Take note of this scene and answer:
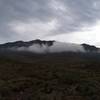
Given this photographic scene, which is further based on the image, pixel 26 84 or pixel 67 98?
pixel 26 84

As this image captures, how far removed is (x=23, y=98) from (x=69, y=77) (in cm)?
1138

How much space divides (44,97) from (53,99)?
2.24 ft

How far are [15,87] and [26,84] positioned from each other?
2.22 meters

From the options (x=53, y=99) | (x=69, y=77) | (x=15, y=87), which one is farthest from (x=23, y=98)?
(x=69, y=77)

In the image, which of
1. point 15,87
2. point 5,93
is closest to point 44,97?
point 5,93

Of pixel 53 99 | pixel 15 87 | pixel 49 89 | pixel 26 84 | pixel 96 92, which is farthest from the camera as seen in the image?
pixel 26 84

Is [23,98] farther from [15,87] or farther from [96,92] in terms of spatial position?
[15,87]

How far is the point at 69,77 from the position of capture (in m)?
29.8

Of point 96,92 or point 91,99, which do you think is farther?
point 96,92

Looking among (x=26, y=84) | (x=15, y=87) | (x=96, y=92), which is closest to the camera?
(x=96, y=92)

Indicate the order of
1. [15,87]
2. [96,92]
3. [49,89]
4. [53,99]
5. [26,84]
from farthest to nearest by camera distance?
[26,84] < [15,87] < [49,89] < [96,92] < [53,99]

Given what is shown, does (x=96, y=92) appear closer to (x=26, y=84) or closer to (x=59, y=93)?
(x=59, y=93)

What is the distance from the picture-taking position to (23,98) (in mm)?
19094

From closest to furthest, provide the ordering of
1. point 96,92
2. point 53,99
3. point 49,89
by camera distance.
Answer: point 53,99 → point 96,92 → point 49,89
